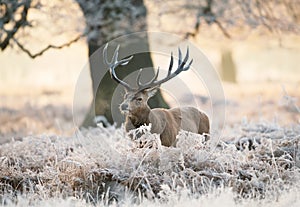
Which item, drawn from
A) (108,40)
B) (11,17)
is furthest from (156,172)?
(108,40)

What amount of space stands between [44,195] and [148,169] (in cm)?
136

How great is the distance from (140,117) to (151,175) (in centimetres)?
138

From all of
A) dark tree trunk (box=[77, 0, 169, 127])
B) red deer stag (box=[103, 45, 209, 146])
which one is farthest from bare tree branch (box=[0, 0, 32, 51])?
red deer stag (box=[103, 45, 209, 146])

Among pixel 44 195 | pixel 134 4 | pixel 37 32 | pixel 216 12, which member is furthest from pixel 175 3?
pixel 44 195

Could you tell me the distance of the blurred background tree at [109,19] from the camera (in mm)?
12219

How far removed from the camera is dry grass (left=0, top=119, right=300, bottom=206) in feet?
22.8

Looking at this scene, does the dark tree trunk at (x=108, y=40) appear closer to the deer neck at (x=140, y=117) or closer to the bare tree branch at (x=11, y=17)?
the bare tree branch at (x=11, y=17)

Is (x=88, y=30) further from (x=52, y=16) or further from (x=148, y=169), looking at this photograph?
(x=148, y=169)

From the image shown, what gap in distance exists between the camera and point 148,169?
764 centimetres

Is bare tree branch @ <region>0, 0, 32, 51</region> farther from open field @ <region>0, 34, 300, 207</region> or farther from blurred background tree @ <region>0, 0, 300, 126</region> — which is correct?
open field @ <region>0, 34, 300, 207</region>

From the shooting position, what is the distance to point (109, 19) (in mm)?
13602

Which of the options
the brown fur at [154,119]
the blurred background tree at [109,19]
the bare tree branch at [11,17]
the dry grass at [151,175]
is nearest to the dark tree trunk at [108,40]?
the blurred background tree at [109,19]

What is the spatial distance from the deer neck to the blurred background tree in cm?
363

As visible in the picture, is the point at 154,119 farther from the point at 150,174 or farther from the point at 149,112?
the point at 150,174
